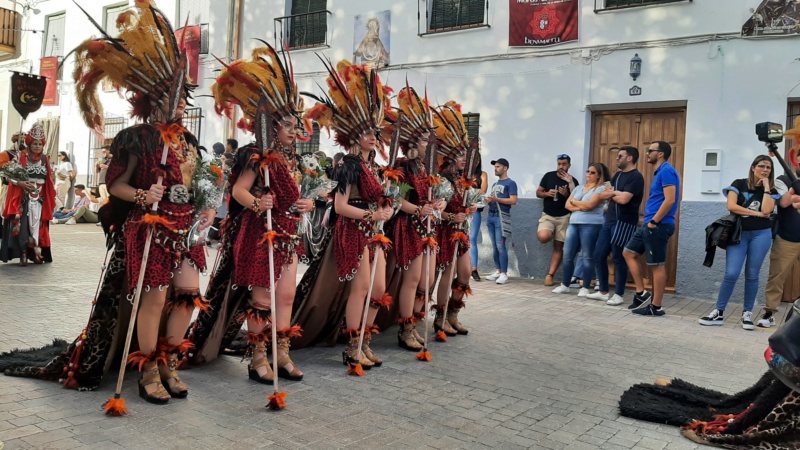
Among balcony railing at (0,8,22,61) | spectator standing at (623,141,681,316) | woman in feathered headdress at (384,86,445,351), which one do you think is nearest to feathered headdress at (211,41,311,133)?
woman in feathered headdress at (384,86,445,351)

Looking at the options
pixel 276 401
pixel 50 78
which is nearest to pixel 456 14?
pixel 276 401

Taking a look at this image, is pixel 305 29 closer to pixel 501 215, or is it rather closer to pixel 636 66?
pixel 501 215

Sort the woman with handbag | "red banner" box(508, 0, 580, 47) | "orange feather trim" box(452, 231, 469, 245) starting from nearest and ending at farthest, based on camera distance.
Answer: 1. "orange feather trim" box(452, 231, 469, 245)
2. the woman with handbag
3. "red banner" box(508, 0, 580, 47)

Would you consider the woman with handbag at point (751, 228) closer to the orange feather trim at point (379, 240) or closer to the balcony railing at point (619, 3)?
the balcony railing at point (619, 3)

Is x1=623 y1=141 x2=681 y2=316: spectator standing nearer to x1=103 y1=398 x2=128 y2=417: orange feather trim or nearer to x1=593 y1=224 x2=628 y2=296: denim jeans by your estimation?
x1=593 y1=224 x2=628 y2=296: denim jeans

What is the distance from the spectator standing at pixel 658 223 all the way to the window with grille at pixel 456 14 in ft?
15.9

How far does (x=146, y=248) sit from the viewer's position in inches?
153

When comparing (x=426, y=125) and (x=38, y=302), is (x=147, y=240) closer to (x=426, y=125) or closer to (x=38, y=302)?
(x=426, y=125)

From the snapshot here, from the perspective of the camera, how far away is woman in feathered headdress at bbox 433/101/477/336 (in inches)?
255

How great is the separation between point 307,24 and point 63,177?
33.8 feet

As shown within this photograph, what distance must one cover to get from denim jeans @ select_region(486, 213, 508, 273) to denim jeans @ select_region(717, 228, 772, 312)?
3654 mm

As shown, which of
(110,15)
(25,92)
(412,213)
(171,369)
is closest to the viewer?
(171,369)

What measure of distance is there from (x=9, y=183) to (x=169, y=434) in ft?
26.4

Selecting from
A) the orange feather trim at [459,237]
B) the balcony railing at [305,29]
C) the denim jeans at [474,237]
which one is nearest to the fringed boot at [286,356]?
the orange feather trim at [459,237]
